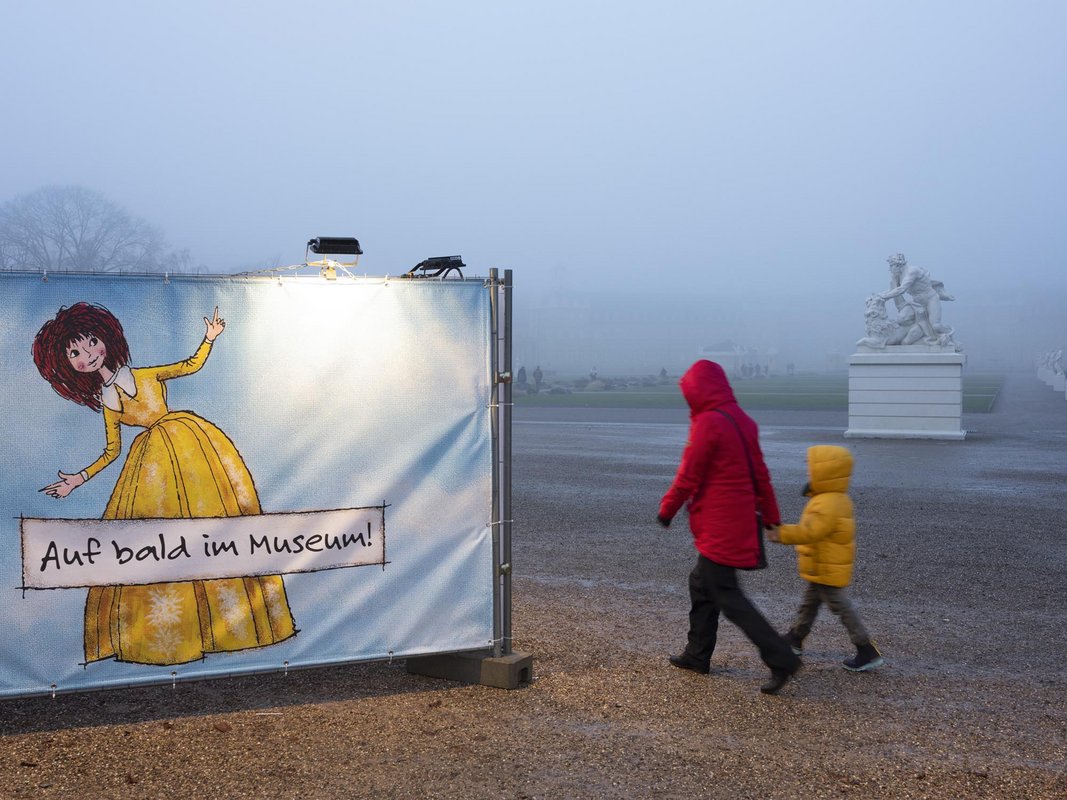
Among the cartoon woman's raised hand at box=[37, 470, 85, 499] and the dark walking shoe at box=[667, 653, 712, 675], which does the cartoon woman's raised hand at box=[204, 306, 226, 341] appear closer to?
the cartoon woman's raised hand at box=[37, 470, 85, 499]

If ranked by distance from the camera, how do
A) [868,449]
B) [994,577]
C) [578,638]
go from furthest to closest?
[868,449] → [994,577] → [578,638]

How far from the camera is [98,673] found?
15.7 ft

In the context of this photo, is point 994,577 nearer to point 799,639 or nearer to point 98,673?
point 799,639

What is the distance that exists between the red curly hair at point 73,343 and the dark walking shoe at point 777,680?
3.55 metres

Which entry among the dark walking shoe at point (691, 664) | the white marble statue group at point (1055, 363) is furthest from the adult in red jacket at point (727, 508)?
the white marble statue group at point (1055, 363)

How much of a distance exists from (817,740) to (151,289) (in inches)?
147

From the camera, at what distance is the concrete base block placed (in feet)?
17.6

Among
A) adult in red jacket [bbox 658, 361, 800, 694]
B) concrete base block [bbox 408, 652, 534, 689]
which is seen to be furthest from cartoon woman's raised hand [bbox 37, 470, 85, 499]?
adult in red jacket [bbox 658, 361, 800, 694]

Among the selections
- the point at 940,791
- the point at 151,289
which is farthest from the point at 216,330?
the point at 940,791

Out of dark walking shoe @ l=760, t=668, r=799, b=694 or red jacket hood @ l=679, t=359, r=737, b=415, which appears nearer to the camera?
dark walking shoe @ l=760, t=668, r=799, b=694

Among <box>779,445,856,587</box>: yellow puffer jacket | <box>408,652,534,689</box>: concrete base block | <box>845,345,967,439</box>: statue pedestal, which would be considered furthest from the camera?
<box>845,345,967,439</box>: statue pedestal

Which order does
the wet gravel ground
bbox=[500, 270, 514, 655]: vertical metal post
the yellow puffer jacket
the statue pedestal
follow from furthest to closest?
1. the statue pedestal
2. the yellow puffer jacket
3. bbox=[500, 270, 514, 655]: vertical metal post
4. the wet gravel ground

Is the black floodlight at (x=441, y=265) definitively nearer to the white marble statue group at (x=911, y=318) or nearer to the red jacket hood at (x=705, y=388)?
the red jacket hood at (x=705, y=388)

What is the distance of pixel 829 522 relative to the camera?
219 inches
